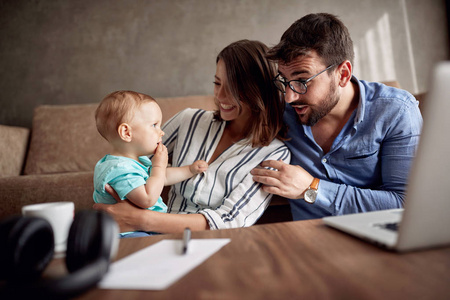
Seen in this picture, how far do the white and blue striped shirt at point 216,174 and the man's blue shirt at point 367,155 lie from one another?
156 millimetres

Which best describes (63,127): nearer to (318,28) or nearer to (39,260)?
(318,28)

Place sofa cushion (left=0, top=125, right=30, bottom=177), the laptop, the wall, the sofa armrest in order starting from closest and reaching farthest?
the laptop
the sofa armrest
sofa cushion (left=0, top=125, right=30, bottom=177)
the wall

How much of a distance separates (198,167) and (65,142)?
5.59 ft

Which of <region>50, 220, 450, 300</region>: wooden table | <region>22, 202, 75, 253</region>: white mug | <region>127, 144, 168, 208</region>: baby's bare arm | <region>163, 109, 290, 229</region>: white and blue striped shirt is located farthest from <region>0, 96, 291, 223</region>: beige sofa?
<region>50, 220, 450, 300</region>: wooden table

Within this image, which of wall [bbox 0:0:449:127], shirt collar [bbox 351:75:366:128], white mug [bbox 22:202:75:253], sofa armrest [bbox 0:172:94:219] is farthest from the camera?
wall [bbox 0:0:449:127]

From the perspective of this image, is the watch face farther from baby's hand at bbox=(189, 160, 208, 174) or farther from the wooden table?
the wooden table

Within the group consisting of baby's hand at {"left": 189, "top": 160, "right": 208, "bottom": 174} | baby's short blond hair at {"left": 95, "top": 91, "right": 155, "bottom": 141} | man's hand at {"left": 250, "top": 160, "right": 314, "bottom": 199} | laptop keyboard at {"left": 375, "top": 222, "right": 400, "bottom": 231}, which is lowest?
man's hand at {"left": 250, "top": 160, "right": 314, "bottom": 199}

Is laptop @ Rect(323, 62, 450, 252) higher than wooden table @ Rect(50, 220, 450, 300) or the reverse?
higher

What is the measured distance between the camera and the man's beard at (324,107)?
147 centimetres

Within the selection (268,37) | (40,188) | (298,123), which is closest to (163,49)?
(268,37)

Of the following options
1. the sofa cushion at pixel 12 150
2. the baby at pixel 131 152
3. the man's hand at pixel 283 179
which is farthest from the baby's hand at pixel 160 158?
the sofa cushion at pixel 12 150

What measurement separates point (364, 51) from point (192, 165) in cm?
254

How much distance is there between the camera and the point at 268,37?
10.5 ft

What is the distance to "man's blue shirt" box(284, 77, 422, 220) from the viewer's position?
131 centimetres
